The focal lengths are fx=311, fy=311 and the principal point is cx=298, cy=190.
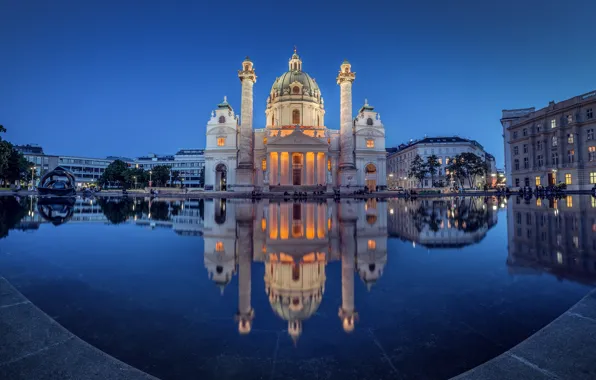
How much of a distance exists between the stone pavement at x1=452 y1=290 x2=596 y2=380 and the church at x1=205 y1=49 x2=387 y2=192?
1987 inches

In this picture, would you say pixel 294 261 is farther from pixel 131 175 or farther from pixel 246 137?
pixel 131 175

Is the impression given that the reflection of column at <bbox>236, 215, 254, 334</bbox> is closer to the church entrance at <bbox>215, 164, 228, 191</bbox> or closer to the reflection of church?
the reflection of church

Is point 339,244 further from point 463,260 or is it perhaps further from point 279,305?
point 279,305

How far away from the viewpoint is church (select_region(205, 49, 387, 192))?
60781mm

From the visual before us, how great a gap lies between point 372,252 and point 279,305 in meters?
3.72

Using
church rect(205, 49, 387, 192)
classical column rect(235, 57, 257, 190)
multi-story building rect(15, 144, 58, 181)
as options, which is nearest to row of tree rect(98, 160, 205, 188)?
church rect(205, 49, 387, 192)

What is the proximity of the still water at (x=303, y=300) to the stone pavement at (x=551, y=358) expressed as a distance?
0.23 meters

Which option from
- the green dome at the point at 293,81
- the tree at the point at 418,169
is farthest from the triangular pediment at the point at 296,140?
the tree at the point at 418,169

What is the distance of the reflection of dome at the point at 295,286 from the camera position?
3504 millimetres

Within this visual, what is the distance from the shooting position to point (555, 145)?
189 feet

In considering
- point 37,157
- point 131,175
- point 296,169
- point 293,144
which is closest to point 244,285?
point 293,144

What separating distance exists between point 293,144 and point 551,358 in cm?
5963

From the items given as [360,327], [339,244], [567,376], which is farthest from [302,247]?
[567,376]

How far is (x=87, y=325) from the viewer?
10.4ft
